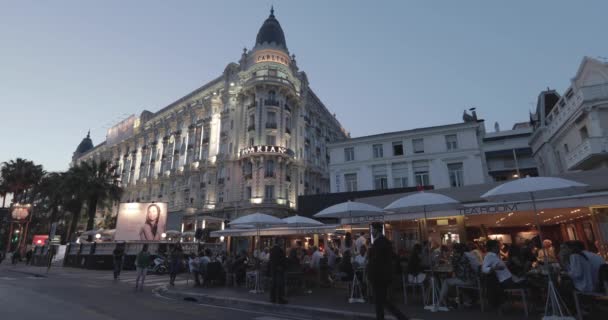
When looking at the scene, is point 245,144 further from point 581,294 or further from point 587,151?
point 581,294

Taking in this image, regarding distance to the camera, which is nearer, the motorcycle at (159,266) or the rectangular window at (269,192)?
the motorcycle at (159,266)

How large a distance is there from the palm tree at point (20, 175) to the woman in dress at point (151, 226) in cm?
3284

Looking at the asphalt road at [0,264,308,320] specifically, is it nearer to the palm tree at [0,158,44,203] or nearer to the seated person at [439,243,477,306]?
the seated person at [439,243,477,306]

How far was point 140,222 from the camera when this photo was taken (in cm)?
2958

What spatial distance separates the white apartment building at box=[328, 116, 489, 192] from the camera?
29016 millimetres

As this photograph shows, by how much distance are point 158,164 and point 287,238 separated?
3587 cm

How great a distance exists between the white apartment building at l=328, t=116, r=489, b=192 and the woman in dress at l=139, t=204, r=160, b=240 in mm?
16500

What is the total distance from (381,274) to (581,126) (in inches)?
851

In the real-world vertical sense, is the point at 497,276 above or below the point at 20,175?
below

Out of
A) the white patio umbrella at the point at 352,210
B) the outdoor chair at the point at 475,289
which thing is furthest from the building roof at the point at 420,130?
the outdoor chair at the point at 475,289

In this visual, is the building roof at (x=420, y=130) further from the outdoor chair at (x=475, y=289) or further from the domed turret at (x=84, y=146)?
the domed turret at (x=84, y=146)

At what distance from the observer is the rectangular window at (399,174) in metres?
30.2

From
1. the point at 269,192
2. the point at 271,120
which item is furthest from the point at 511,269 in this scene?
the point at 271,120

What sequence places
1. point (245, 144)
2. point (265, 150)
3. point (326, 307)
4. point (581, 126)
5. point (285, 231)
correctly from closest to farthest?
point (326, 307) → point (581, 126) → point (285, 231) → point (265, 150) → point (245, 144)
